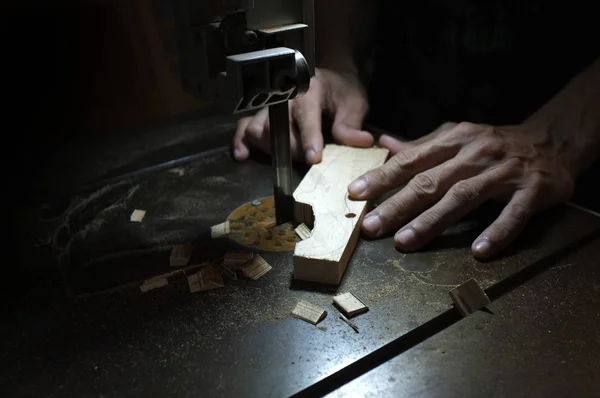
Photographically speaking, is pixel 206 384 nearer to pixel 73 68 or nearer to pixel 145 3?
pixel 73 68

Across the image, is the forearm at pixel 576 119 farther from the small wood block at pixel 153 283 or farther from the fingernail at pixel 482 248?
the small wood block at pixel 153 283

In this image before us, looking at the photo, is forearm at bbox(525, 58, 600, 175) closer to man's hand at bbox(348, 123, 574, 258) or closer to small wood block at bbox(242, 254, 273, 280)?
man's hand at bbox(348, 123, 574, 258)

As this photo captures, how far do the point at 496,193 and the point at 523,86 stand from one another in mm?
583

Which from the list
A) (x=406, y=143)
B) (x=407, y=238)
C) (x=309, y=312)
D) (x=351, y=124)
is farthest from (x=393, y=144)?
(x=309, y=312)

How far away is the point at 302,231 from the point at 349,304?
10.6 inches

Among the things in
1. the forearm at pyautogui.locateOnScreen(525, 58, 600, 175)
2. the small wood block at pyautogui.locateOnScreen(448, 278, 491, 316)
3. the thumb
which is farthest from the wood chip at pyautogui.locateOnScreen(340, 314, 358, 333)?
the forearm at pyautogui.locateOnScreen(525, 58, 600, 175)

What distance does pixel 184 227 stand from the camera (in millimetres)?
1227

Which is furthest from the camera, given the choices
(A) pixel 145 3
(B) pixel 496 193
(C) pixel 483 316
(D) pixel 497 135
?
(A) pixel 145 3

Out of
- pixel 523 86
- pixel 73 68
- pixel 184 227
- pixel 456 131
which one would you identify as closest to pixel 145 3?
pixel 73 68

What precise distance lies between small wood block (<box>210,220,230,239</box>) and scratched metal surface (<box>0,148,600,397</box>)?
2cm

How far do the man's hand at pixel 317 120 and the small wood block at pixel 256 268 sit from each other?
1.33 ft

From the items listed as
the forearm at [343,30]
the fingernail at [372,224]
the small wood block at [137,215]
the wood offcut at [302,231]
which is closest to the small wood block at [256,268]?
the wood offcut at [302,231]

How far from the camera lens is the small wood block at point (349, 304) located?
932 millimetres

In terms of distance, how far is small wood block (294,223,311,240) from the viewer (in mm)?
1158
